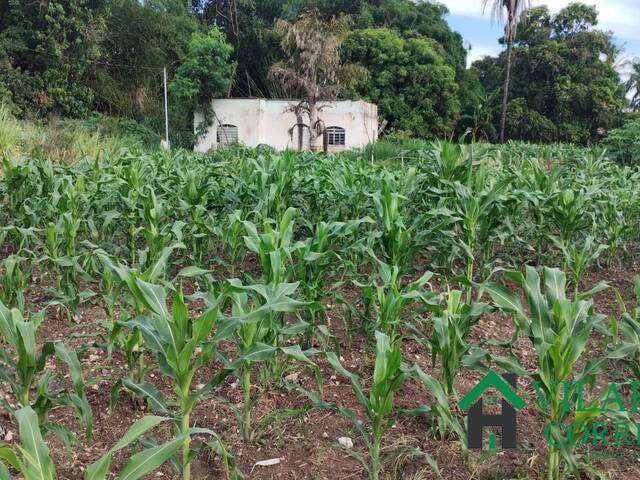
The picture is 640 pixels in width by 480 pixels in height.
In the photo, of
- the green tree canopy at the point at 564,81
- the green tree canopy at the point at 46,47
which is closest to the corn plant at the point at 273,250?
the green tree canopy at the point at 46,47

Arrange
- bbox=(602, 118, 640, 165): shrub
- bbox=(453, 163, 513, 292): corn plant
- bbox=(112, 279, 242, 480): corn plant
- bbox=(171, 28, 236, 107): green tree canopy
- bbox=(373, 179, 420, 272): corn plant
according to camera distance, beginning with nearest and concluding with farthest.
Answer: bbox=(112, 279, 242, 480): corn plant, bbox=(373, 179, 420, 272): corn plant, bbox=(453, 163, 513, 292): corn plant, bbox=(602, 118, 640, 165): shrub, bbox=(171, 28, 236, 107): green tree canopy

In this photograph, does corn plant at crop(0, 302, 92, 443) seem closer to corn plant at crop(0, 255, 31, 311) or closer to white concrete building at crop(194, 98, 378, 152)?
corn plant at crop(0, 255, 31, 311)

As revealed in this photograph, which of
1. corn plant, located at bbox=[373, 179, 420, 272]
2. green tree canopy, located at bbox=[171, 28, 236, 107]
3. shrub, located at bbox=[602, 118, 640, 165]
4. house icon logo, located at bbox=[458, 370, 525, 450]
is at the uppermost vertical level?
green tree canopy, located at bbox=[171, 28, 236, 107]

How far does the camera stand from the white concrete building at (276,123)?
83.2ft

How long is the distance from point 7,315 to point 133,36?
29454mm

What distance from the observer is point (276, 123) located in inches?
1020

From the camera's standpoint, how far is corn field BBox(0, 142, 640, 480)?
216 centimetres

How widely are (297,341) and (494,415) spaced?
1.36 metres

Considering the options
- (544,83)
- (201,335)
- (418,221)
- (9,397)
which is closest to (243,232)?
(418,221)

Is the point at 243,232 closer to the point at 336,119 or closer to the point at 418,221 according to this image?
the point at 418,221

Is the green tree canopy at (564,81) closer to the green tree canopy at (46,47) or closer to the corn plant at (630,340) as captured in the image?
the green tree canopy at (46,47)

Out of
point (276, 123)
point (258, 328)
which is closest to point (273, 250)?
point (258, 328)

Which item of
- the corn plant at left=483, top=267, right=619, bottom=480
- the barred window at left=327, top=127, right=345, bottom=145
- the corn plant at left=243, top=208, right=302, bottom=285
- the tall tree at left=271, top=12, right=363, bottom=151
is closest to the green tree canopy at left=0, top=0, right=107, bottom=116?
the tall tree at left=271, top=12, right=363, bottom=151

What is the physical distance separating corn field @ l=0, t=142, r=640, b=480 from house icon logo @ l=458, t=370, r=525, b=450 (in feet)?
0.21
